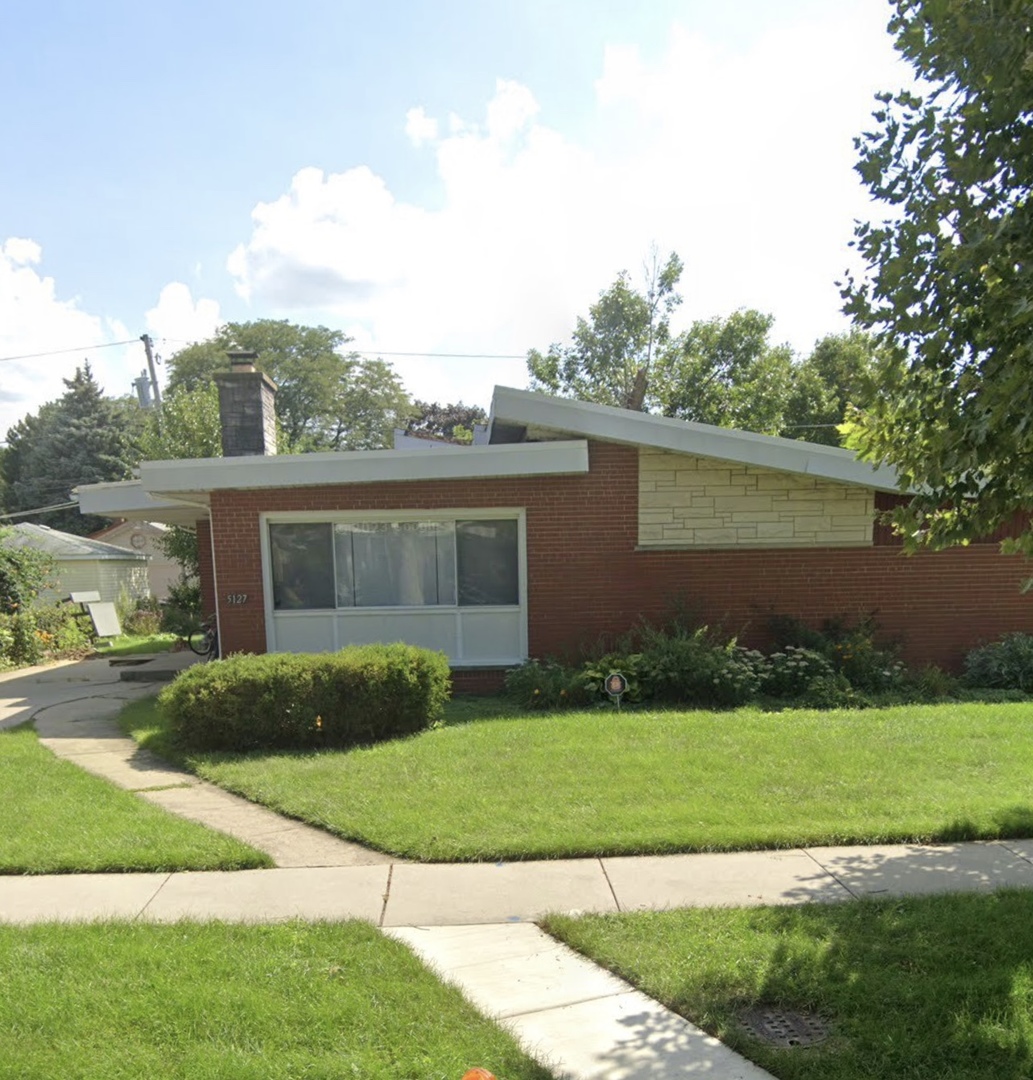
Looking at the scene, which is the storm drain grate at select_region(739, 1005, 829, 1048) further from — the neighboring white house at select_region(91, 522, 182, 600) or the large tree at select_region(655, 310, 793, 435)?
the neighboring white house at select_region(91, 522, 182, 600)

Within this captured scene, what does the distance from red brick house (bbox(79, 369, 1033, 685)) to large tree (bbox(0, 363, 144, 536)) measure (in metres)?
39.7

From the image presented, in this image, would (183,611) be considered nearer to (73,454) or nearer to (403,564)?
(403,564)

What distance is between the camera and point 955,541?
3.83 metres

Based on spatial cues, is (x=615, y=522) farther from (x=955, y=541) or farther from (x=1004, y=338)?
(x=1004, y=338)

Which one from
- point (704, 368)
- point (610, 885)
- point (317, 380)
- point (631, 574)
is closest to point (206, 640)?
point (631, 574)

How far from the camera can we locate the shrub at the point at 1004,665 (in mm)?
9211

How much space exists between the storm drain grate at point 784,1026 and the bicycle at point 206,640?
405 inches

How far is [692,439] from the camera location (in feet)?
30.3

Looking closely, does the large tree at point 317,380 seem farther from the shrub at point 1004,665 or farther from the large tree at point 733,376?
the shrub at point 1004,665

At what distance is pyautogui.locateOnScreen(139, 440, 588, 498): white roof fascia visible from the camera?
923cm

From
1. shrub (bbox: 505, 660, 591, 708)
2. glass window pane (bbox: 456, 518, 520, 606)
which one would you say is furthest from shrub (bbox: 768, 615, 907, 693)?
glass window pane (bbox: 456, 518, 520, 606)

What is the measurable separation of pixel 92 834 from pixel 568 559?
6.16 m

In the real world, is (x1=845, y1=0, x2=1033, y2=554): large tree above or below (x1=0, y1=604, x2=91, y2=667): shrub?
above

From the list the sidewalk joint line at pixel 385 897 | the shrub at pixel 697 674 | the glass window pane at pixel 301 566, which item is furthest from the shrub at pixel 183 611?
the sidewalk joint line at pixel 385 897
